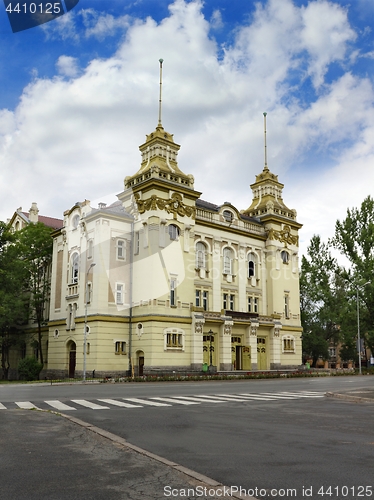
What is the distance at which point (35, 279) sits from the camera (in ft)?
186

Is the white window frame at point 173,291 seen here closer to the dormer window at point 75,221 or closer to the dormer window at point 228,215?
the dormer window at point 228,215

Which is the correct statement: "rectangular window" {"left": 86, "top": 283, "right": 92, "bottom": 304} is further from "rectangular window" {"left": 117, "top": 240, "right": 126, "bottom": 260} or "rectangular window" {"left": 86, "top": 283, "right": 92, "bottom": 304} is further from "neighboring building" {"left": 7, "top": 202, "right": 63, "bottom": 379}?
"neighboring building" {"left": 7, "top": 202, "right": 63, "bottom": 379}

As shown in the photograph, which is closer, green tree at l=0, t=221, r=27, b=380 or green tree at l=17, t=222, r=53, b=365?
green tree at l=0, t=221, r=27, b=380

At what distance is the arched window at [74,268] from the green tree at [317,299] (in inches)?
1273

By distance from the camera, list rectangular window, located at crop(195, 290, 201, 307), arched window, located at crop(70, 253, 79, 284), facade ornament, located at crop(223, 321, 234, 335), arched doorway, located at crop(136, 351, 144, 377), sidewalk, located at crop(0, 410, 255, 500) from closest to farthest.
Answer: sidewalk, located at crop(0, 410, 255, 500) → arched doorway, located at crop(136, 351, 144, 377) → arched window, located at crop(70, 253, 79, 284) → facade ornament, located at crop(223, 321, 234, 335) → rectangular window, located at crop(195, 290, 201, 307)

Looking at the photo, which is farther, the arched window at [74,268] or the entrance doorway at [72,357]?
the arched window at [74,268]

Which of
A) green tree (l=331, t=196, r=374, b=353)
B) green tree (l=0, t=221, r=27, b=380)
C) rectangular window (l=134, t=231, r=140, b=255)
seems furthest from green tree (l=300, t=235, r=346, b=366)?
green tree (l=0, t=221, r=27, b=380)

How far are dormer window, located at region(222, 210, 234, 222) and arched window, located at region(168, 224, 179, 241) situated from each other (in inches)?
316

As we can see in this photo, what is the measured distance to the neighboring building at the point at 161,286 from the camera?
1777 inches

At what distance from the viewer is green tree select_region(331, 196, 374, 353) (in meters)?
55.5

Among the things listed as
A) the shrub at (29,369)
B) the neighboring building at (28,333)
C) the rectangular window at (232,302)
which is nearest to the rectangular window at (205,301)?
the rectangular window at (232,302)

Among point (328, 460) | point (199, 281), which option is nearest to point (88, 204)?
point (199, 281)

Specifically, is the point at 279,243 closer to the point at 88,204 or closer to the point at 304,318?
the point at 304,318

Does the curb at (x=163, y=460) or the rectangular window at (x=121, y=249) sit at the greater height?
the rectangular window at (x=121, y=249)
